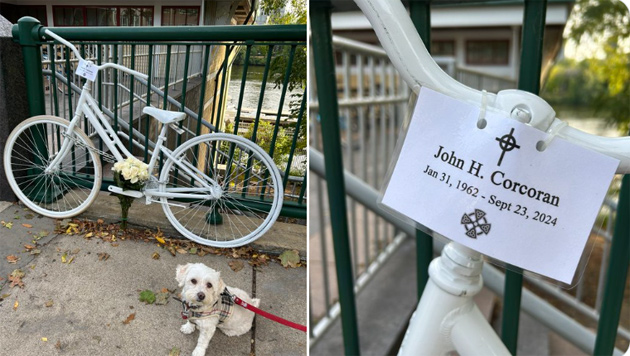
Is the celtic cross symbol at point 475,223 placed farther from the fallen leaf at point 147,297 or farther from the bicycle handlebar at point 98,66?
the bicycle handlebar at point 98,66

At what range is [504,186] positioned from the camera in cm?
51

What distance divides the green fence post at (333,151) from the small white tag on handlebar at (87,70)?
5.07 ft

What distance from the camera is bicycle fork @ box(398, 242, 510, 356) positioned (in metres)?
0.68

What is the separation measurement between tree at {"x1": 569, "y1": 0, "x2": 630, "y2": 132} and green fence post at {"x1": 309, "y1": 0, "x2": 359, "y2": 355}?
2353 millimetres

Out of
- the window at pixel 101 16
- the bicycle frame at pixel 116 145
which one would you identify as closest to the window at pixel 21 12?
the window at pixel 101 16

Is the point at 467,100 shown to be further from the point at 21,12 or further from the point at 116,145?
the point at 21,12

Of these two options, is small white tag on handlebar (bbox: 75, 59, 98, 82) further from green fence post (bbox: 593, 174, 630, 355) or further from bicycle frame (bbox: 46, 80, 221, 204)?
green fence post (bbox: 593, 174, 630, 355)

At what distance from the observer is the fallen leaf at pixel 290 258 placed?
220 cm

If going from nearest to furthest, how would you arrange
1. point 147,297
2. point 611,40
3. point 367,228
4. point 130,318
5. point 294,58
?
point 130,318, point 147,297, point 294,58, point 367,228, point 611,40

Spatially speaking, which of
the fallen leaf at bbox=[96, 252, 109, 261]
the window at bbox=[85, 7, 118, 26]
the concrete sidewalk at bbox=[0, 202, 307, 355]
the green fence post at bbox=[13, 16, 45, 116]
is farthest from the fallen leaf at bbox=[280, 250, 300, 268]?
the green fence post at bbox=[13, 16, 45, 116]

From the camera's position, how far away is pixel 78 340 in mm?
1610

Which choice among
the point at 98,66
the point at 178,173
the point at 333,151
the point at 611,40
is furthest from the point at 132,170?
the point at 611,40

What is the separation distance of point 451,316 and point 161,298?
1.42m

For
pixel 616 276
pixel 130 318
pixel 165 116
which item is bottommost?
pixel 130 318
